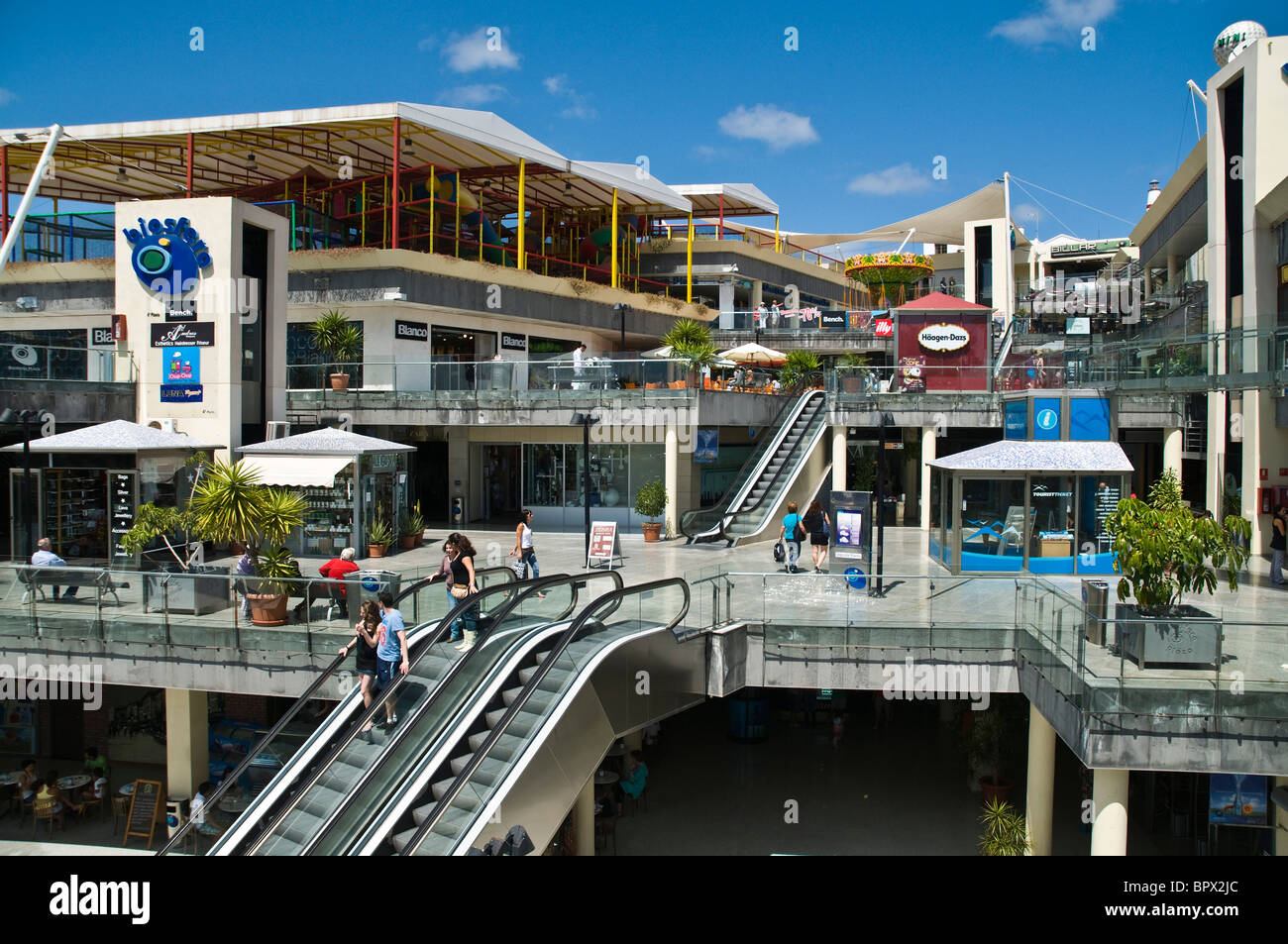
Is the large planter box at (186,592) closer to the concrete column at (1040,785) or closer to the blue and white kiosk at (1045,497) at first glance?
the concrete column at (1040,785)

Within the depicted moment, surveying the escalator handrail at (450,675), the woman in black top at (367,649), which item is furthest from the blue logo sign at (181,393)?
the escalator handrail at (450,675)

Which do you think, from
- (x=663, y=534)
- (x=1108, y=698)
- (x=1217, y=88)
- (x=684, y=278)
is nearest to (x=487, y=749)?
(x=1108, y=698)

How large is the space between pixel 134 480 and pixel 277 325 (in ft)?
18.9

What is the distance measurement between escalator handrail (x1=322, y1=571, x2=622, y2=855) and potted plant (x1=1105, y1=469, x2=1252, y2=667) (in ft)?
20.8

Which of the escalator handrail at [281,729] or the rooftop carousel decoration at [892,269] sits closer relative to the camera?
the escalator handrail at [281,729]

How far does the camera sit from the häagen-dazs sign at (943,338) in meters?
26.5

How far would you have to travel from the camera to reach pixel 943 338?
2661 cm

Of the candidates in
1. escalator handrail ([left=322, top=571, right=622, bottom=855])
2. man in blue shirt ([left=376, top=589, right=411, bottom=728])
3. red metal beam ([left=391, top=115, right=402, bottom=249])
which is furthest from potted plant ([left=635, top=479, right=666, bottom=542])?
man in blue shirt ([left=376, top=589, right=411, bottom=728])

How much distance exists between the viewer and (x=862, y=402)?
26.1m

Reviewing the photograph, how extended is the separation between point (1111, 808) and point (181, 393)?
20881mm

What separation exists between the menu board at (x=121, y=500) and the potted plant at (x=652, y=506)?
1163cm

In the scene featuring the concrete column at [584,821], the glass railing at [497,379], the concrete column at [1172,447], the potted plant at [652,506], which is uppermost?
the glass railing at [497,379]

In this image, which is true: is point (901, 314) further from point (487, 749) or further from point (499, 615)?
point (487, 749)

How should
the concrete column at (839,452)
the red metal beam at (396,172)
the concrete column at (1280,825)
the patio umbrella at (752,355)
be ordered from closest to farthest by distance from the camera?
1. the concrete column at (1280,825)
2. the red metal beam at (396,172)
3. the concrete column at (839,452)
4. the patio umbrella at (752,355)
